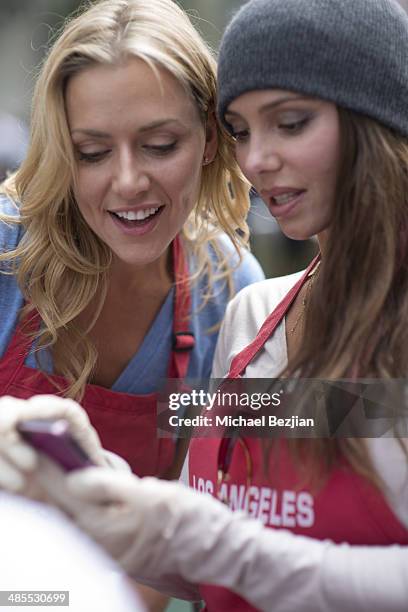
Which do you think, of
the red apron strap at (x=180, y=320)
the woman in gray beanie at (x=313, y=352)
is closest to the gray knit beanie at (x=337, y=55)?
the woman in gray beanie at (x=313, y=352)

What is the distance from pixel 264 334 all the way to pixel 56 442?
51 centimetres

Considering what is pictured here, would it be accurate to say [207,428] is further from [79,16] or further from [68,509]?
[79,16]

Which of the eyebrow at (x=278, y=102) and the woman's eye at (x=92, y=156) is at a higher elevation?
the woman's eye at (x=92, y=156)

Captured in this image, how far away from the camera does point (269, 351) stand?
1.31 metres

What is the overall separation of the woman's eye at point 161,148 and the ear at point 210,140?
0.11m

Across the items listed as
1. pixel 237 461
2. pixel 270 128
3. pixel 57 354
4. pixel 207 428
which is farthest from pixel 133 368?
pixel 270 128

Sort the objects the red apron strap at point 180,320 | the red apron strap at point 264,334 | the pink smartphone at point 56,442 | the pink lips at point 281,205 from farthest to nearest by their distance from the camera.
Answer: the red apron strap at point 180,320 < the red apron strap at point 264,334 < the pink lips at point 281,205 < the pink smartphone at point 56,442

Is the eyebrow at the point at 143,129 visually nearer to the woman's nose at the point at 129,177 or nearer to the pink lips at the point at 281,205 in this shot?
the woman's nose at the point at 129,177

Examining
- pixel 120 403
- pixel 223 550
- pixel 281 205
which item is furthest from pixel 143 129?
pixel 223 550

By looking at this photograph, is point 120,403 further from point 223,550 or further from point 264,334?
point 223,550

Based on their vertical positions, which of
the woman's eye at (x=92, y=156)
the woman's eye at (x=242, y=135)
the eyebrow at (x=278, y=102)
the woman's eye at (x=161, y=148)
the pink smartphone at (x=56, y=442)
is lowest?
the pink smartphone at (x=56, y=442)

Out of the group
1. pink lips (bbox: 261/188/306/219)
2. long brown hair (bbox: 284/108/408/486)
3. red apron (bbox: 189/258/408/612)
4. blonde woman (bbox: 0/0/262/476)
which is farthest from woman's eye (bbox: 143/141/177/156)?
red apron (bbox: 189/258/408/612)

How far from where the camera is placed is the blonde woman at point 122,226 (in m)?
1.42

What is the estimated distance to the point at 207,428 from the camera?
1257 mm
